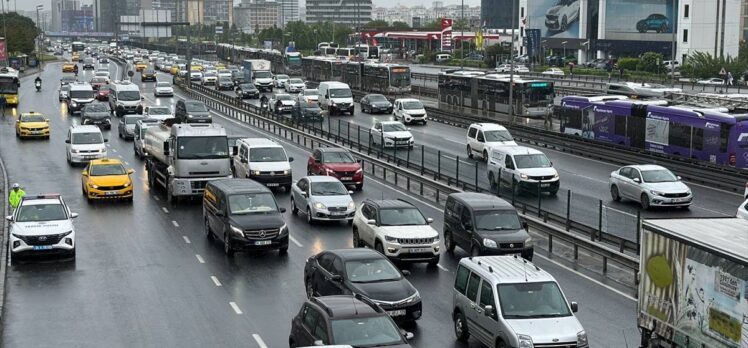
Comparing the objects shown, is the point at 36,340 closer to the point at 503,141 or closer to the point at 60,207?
the point at 60,207

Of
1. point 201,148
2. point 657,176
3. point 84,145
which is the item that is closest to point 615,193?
point 657,176

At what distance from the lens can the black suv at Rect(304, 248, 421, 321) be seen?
786 inches

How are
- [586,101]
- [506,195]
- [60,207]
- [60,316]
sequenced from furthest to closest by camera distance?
[586,101], [506,195], [60,207], [60,316]

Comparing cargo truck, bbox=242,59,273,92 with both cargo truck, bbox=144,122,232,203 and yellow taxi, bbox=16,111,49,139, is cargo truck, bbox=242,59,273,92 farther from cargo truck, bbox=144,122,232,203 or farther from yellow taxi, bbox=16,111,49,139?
cargo truck, bbox=144,122,232,203

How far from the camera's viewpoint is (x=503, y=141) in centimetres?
4653

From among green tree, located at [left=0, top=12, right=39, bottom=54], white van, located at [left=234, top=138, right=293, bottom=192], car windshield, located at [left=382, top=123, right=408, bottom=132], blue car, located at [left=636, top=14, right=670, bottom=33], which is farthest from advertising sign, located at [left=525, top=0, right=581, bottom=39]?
white van, located at [left=234, top=138, right=293, bottom=192]

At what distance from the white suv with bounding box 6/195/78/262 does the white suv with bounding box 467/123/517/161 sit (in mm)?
22608

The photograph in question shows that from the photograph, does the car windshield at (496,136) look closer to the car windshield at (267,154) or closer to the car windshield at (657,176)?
the car windshield at (267,154)

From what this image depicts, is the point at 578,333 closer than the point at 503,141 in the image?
Yes

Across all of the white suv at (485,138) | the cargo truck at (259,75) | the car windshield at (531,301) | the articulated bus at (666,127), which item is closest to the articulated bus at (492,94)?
the articulated bus at (666,127)

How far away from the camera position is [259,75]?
100312mm

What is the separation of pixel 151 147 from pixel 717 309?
98.3 feet

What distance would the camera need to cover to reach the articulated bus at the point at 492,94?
65.5 meters

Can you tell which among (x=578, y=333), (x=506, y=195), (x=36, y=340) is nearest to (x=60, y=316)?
(x=36, y=340)
